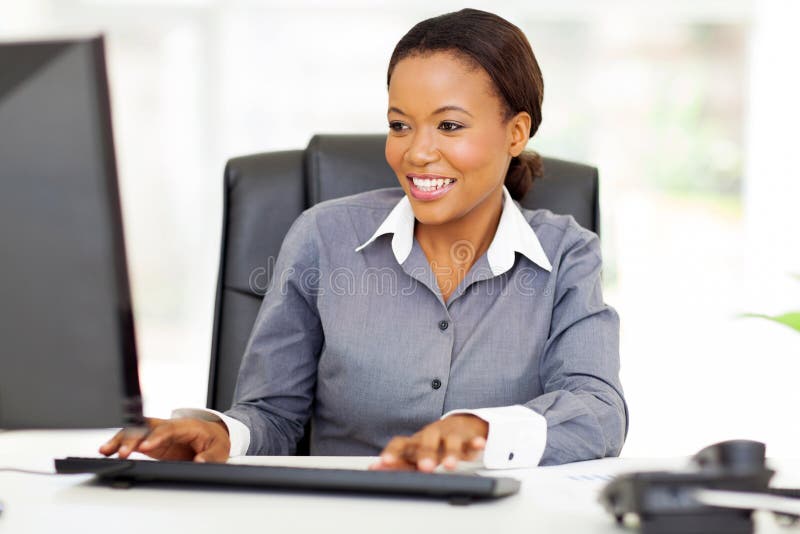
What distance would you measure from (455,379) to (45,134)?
2.84ft

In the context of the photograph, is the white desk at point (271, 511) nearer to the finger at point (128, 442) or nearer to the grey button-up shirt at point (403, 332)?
the finger at point (128, 442)

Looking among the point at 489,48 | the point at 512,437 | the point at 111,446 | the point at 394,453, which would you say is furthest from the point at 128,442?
the point at 489,48

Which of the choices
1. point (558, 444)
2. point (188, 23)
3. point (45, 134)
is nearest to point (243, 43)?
point (188, 23)

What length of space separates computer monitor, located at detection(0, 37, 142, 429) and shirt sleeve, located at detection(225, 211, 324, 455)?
685 millimetres

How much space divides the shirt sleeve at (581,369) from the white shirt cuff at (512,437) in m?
0.02

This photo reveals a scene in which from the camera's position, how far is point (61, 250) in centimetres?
76

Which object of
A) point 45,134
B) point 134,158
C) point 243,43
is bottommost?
A: point 45,134

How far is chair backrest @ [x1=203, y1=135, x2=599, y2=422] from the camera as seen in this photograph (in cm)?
167

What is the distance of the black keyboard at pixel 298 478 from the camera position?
2.97 ft

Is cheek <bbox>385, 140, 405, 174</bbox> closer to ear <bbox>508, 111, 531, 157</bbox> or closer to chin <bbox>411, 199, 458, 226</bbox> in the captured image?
chin <bbox>411, 199, 458, 226</bbox>

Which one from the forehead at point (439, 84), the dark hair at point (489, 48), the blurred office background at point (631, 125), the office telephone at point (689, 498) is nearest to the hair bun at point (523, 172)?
the dark hair at point (489, 48)

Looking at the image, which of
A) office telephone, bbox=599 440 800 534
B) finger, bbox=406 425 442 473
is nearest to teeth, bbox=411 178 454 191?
finger, bbox=406 425 442 473

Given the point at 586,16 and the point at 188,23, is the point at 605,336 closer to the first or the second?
the point at 586,16

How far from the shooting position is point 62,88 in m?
0.73
